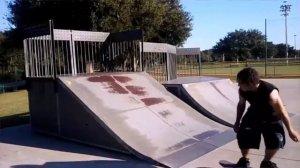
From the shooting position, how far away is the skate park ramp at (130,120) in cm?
623

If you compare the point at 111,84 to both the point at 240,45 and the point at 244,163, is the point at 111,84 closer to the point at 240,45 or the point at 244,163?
the point at 244,163

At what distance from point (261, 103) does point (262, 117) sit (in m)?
0.20

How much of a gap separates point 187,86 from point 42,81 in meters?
3.61

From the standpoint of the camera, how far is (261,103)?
4727 mm

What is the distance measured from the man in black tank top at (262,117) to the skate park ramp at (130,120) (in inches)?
46.9

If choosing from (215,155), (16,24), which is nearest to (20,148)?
(215,155)

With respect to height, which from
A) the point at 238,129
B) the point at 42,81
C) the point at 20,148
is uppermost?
the point at 42,81

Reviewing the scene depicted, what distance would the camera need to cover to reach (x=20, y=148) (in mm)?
6984

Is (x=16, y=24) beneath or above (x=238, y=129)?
above

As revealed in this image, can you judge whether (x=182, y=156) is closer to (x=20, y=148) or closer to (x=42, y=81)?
(x=20, y=148)

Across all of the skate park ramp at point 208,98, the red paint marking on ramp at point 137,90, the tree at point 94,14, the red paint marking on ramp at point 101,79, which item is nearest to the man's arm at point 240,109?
the red paint marking on ramp at point 137,90

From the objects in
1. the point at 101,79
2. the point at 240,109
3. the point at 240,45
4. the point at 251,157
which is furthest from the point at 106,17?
the point at 240,45

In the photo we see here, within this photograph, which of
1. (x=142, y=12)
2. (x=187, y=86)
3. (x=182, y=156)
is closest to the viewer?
(x=182, y=156)

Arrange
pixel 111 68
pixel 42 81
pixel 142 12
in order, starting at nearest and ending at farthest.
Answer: pixel 42 81, pixel 111 68, pixel 142 12
